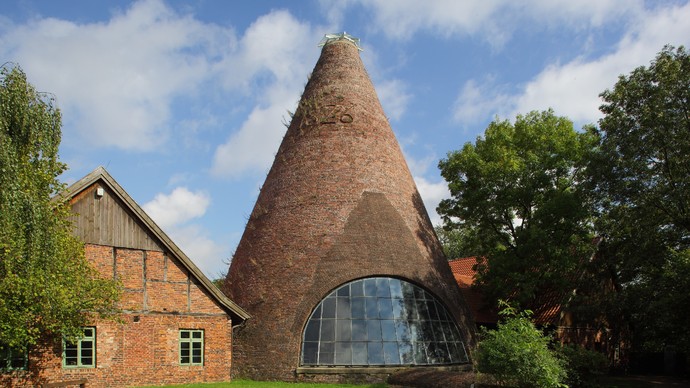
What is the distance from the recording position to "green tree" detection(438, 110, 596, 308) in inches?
867

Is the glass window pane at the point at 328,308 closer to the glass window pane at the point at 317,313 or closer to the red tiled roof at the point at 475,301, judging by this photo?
the glass window pane at the point at 317,313

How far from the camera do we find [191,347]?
16734 mm

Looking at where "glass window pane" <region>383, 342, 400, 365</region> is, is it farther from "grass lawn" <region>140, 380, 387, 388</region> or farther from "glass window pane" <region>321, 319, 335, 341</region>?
"glass window pane" <region>321, 319, 335, 341</region>

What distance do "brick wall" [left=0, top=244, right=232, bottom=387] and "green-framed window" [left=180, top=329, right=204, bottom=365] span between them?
14cm

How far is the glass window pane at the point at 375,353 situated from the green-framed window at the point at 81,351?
760cm

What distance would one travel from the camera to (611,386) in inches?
782

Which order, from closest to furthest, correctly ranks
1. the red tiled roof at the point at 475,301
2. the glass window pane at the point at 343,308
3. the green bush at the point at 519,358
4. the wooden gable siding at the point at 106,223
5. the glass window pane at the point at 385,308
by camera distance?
the green bush at the point at 519,358 < the wooden gable siding at the point at 106,223 < the glass window pane at the point at 343,308 < the glass window pane at the point at 385,308 < the red tiled roof at the point at 475,301

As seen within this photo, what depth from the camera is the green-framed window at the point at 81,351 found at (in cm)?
1477

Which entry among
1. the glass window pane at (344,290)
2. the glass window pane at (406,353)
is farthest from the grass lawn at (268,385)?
the glass window pane at (344,290)

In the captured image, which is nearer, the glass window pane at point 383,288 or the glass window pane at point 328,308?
the glass window pane at point 328,308

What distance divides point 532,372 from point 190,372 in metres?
9.57

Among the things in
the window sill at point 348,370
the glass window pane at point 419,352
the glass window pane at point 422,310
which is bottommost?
the window sill at point 348,370

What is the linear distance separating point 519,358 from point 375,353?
4.73m

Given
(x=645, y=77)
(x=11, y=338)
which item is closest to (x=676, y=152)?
(x=645, y=77)
